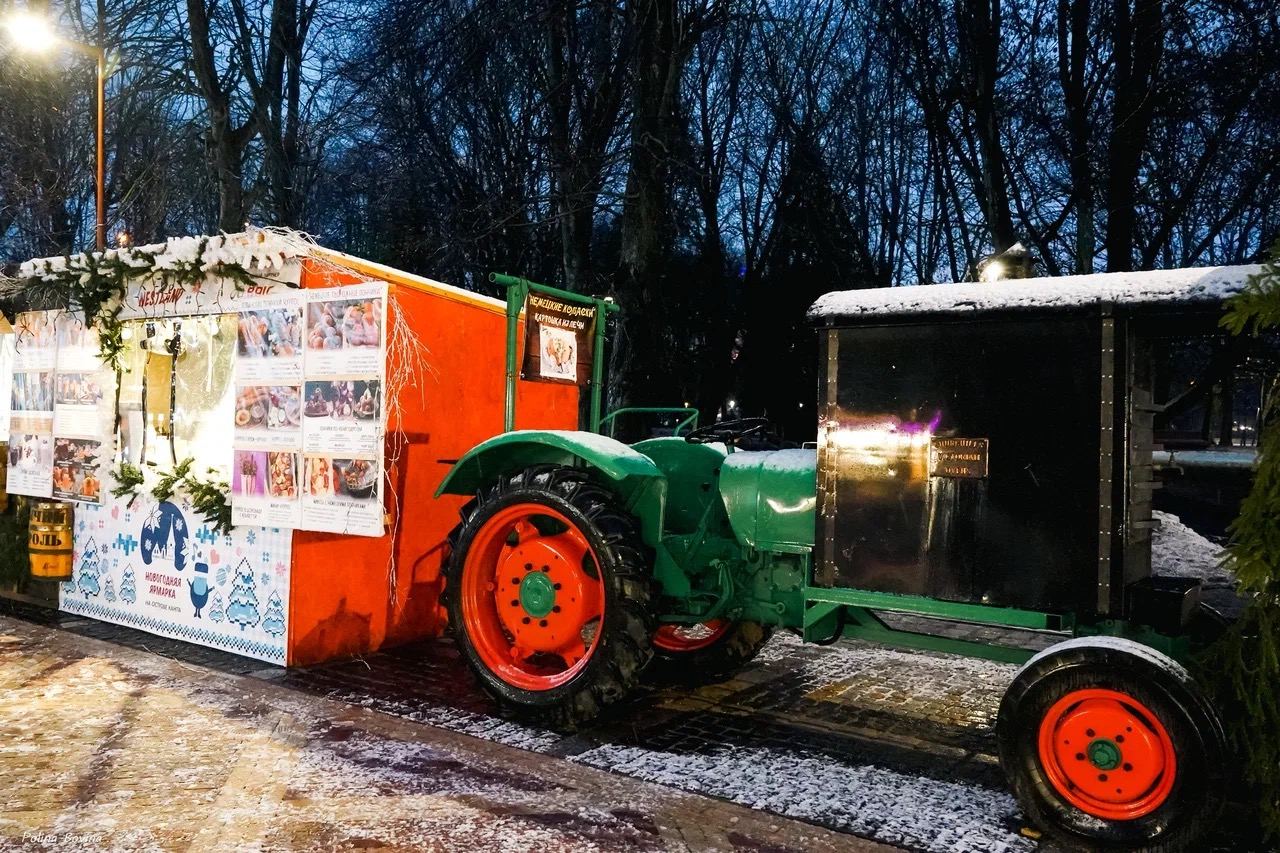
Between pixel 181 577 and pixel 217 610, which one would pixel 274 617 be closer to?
pixel 217 610

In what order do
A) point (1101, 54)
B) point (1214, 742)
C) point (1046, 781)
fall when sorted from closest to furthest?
1. point (1214, 742)
2. point (1046, 781)
3. point (1101, 54)

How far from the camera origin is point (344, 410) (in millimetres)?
5465

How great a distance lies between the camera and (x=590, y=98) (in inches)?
609

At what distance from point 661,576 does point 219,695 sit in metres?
2.52

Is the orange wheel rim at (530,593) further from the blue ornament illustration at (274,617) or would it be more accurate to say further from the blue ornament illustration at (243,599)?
the blue ornament illustration at (243,599)

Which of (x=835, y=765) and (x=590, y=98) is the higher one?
(x=590, y=98)

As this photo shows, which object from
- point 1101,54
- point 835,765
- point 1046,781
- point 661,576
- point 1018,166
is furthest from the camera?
point 1018,166

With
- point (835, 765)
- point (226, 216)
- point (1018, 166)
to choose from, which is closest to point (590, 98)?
point (226, 216)

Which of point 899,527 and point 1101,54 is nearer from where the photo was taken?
point 899,527

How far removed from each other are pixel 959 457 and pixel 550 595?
7.02 ft

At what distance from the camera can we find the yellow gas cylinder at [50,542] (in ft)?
22.6

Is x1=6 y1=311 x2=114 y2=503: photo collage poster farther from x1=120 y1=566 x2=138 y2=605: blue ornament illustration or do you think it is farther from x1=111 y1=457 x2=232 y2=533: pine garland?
x1=120 y1=566 x2=138 y2=605: blue ornament illustration

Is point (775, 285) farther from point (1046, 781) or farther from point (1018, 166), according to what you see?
point (1046, 781)

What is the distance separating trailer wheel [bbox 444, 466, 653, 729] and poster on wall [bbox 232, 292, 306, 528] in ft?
4.23
